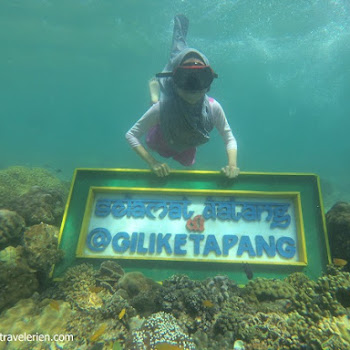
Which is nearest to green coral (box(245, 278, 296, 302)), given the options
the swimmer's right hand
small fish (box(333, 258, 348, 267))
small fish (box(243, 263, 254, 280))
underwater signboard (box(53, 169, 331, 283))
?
small fish (box(243, 263, 254, 280))

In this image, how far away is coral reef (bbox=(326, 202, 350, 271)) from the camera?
360cm

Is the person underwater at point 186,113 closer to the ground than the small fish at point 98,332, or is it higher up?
higher up

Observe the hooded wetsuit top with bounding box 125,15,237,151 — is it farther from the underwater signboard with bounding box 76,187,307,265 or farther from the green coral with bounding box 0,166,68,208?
the green coral with bounding box 0,166,68,208

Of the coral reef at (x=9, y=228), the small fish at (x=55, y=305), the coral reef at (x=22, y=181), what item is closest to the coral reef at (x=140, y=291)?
the small fish at (x=55, y=305)

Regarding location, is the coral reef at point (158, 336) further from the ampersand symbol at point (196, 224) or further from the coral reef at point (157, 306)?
the ampersand symbol at point (196, 224)

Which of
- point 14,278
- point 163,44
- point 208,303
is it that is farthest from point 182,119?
point 163,44

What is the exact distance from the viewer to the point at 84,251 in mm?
3717

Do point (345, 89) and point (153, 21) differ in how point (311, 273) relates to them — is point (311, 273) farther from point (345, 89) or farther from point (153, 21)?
point (345, 89)

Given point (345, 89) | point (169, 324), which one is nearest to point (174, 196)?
point (169, 324)

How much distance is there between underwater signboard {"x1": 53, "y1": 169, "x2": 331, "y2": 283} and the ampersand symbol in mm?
16

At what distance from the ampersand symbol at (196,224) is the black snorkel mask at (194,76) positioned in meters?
→ 2.20

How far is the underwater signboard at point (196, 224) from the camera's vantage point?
360 centimetres

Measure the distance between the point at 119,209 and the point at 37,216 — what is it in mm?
1488

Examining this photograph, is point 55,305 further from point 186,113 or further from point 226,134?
point 226,134
